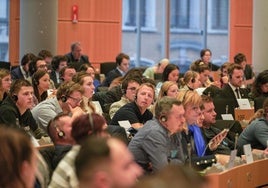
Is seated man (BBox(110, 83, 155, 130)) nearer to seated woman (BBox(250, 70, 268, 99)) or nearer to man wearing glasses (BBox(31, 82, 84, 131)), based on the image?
man wearing glasses (BBox(31, 82, 84, 131))

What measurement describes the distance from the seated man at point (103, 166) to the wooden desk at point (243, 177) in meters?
2.57

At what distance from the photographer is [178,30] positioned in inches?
671

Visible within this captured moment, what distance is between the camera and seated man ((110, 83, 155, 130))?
743 cm

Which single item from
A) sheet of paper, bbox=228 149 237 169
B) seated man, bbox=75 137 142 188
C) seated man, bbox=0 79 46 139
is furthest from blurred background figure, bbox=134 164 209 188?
seated man, bbox=0 79 46 139

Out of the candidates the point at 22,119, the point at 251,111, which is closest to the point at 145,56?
the point at 251,111

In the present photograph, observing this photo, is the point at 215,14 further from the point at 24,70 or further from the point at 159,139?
the point at 159,139

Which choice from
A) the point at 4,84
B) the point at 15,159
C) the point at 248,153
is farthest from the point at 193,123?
the point at 15,159

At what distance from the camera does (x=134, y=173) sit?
95.6 inches

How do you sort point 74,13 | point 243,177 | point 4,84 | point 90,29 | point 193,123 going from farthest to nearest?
point 90,29 < point 74,13 < point 4,84 < point 193,123 < point 243,177

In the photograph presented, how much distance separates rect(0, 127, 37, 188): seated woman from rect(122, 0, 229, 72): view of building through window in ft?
43.7

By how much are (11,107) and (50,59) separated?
537 cm

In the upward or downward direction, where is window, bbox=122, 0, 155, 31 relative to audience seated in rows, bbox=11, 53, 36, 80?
upward

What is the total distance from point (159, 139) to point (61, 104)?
8.18 feet

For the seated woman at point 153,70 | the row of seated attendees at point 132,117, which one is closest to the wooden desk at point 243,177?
the row of seated attendees at point 132,117
